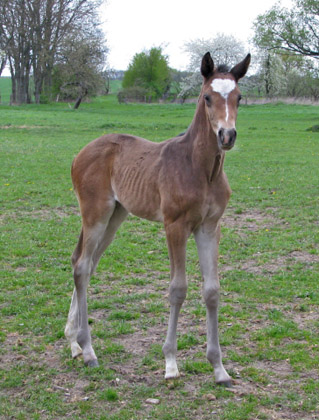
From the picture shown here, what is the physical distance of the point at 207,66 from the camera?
384 centimetres

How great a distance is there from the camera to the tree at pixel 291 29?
3216 centimetres

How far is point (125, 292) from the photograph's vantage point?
19.8 feet

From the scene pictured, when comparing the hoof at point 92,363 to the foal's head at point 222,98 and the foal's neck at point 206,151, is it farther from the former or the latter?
the foal's head at point 222,98

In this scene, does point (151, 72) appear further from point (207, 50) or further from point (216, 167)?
point (216, 167)

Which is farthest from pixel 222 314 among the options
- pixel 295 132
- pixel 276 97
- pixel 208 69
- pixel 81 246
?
pixel 276 97

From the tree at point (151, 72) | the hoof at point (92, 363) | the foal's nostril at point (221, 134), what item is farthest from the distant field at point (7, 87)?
the foal's nostril at point (221, 134)

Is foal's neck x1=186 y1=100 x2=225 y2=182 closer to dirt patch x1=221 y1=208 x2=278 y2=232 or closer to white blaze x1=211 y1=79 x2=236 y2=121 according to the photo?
white blaze x1=211 y1=79 x2=236 y2=121

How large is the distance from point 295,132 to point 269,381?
21219mm

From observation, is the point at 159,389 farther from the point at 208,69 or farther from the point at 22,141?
the point at 22,141

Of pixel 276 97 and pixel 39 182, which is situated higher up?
pixel 276 97

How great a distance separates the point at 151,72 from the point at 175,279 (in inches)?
2477

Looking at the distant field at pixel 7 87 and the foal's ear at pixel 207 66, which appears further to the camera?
the distant field at pixel 7 87

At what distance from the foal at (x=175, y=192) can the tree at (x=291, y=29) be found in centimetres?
3055

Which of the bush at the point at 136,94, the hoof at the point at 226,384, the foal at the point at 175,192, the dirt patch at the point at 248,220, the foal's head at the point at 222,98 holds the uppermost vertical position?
the bush at the point at 136,94
